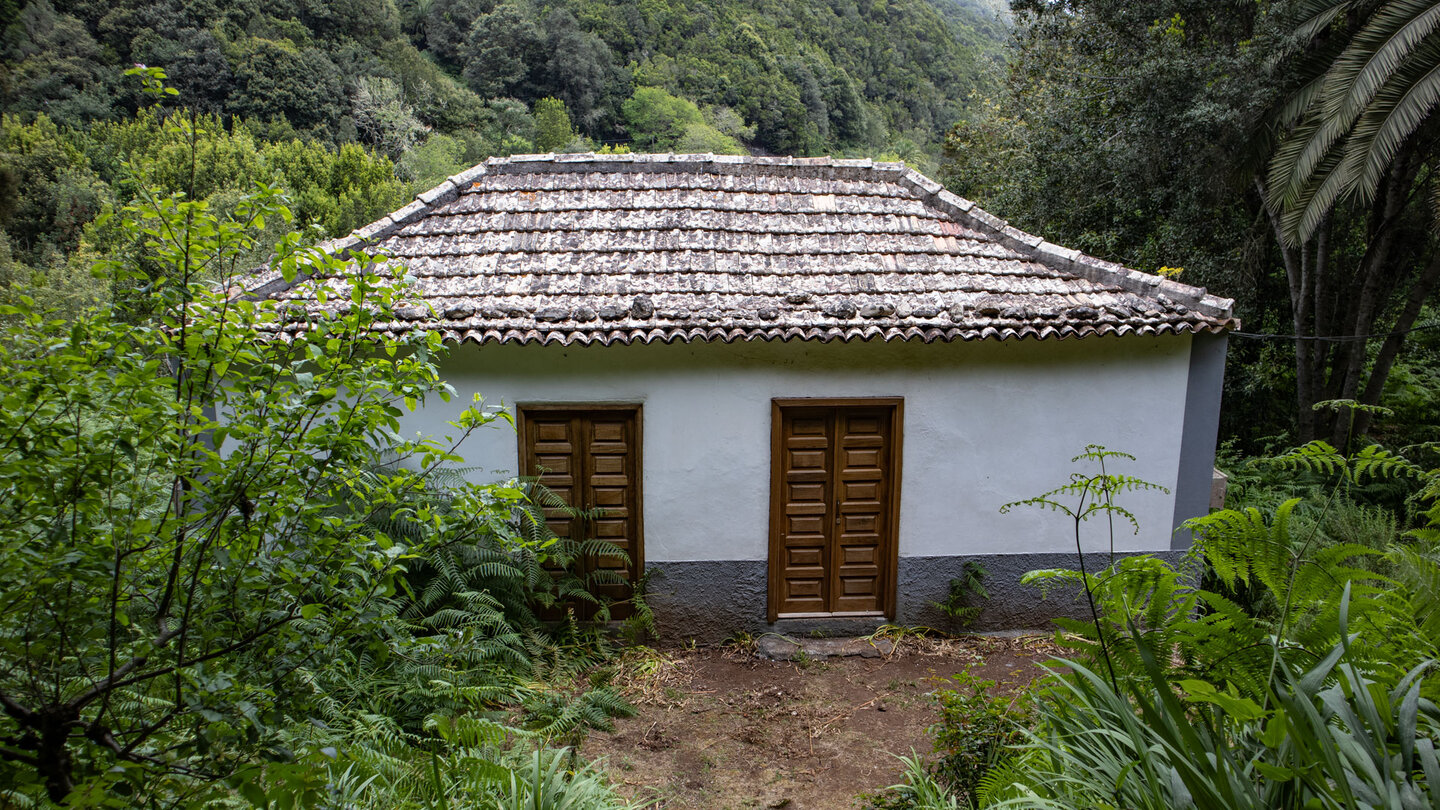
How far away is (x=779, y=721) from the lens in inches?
214

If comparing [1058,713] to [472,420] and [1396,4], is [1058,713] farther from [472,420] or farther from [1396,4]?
[1396,4]

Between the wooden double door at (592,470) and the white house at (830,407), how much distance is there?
2 cm

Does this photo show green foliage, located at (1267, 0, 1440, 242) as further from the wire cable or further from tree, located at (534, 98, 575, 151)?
tree, located at (534, 98, 575, 151)

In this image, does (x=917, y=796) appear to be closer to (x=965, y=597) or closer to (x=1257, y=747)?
(x=1257, y=747)

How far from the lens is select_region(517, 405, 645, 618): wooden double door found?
6.38 metres

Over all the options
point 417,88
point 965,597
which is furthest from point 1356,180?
point 417,88

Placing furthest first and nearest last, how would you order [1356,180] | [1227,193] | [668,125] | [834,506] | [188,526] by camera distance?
[668,125] < [1227,193] < [1356,180] < [834,506] < [188,526]

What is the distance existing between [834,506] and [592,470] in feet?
7.10

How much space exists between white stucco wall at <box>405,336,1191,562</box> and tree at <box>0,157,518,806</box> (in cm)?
382

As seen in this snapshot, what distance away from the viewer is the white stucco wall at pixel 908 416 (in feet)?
20.6

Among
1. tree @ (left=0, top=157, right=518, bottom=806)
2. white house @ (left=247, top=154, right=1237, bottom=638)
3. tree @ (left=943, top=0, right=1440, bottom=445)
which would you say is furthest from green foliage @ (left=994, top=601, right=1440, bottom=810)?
tree @ (left=943, top=0, right=1440, bottom=445)

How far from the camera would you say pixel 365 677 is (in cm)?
484

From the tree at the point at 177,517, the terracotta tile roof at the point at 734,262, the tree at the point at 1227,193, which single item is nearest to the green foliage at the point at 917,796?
the tree at the point at 177,517

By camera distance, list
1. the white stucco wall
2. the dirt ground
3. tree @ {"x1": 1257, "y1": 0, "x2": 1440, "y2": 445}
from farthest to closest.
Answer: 1. tree @ {"x1": 1257, "y1": 0, "x2": 1440, "y2": 445}
2. the white stucco wall
3. the dirt ground
